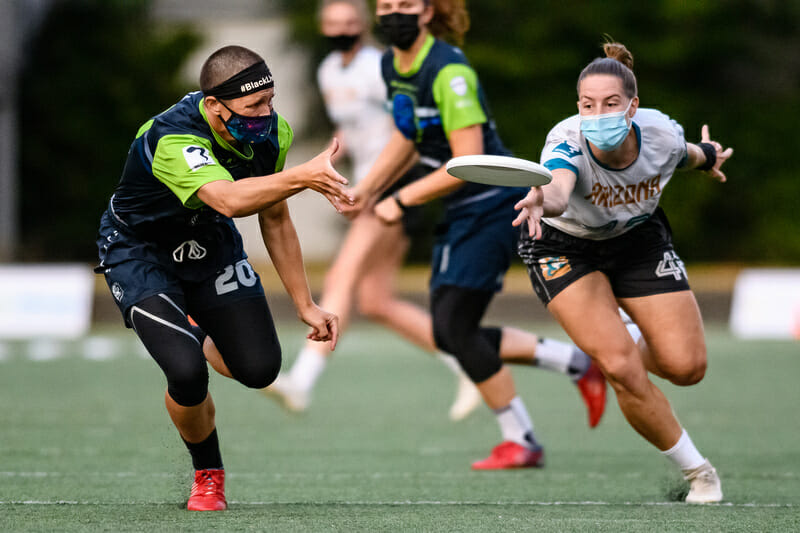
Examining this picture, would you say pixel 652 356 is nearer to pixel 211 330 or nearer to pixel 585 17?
pixel 211 330

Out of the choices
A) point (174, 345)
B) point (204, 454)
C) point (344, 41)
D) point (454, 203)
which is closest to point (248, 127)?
point (174, 345)

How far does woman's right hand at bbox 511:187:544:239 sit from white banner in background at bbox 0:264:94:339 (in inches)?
437

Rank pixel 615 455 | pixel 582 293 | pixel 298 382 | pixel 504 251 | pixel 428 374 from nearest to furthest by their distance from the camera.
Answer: pixel 582 293 < pixel 504 251 < pixel 615 455 < pixel 298 382 < pixel 428 374

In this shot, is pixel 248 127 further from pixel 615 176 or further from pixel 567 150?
pixel 615 176

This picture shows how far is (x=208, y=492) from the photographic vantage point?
474 cm

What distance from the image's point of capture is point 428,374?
11438 millimetres

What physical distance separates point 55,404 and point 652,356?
5202mm

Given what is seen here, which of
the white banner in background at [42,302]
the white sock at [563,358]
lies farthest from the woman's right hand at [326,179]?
the white banner in background at [42,302]

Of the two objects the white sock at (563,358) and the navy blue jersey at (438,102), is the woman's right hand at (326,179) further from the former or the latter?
the white sock at (563,358)

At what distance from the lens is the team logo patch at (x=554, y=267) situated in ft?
16.7

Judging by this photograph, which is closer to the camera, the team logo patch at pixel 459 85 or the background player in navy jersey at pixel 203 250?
the background player in navy jersey at pixel 203 250

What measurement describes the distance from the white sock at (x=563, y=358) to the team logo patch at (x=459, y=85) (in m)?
1.49

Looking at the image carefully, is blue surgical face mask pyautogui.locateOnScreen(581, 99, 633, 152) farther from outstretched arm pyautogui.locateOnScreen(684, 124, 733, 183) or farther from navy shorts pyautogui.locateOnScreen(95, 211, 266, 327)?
navy shorts pyautogui.locateOnScreen(95, 211, 266, 327)

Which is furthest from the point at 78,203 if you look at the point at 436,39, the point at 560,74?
the point at 436,39
